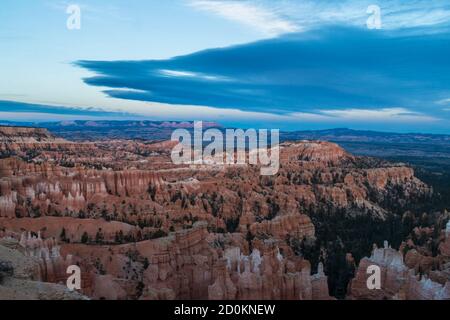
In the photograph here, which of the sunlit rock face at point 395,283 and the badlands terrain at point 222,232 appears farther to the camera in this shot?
the badlands terrain at point 222,232

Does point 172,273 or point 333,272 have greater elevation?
point 172,273

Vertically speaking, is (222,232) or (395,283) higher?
(395,283)

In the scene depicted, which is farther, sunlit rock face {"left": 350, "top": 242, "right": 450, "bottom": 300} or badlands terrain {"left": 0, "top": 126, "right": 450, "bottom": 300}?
badlands terrain {"left": 0, "top": 126, "right": 450, "bottom": 300}

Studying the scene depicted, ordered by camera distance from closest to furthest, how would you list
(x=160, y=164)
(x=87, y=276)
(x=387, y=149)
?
(x=87, y=276) < (x=160, y=164) < (x=387, y=149)

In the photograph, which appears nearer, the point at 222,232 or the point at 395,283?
the point at 395,283
